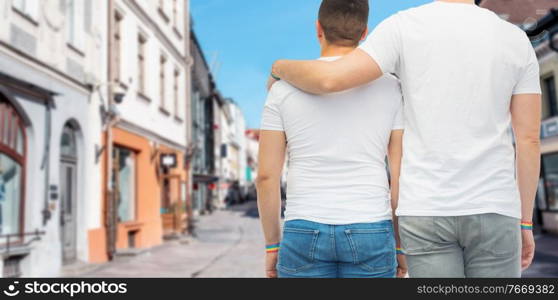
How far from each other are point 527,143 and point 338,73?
0.57 m

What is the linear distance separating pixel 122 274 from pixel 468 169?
9.24 meters

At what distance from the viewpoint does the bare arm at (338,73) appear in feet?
4.87

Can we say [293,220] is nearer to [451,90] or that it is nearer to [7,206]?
[451,90]

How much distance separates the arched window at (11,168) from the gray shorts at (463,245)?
25.5 feet

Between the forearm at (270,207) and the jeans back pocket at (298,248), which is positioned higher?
the forearm at (270,207)

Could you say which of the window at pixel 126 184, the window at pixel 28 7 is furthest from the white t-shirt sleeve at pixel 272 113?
the window at pixel 126 184

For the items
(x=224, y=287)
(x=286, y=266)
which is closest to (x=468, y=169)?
(x=286, y=266)

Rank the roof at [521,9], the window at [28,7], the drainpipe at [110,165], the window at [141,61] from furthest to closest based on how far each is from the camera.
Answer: the window at [141,61]
the drainpipe at [110,165]
the window at [28,7]
the roof at [521,9]

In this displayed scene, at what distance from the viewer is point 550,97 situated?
16516 millimetres

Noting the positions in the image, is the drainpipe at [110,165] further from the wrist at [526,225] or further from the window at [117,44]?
the wrist at [526,225]

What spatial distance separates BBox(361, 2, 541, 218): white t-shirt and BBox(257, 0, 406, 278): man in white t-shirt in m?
0.17

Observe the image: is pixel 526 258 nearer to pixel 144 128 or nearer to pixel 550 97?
pixel 144 128

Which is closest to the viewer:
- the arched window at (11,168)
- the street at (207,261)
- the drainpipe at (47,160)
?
the arched window at (11,168)

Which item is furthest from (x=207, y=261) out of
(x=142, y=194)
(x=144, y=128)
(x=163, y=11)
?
(x=163, y=11)
